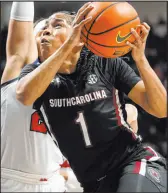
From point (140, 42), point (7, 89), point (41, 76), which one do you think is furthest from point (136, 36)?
point (7, 89)

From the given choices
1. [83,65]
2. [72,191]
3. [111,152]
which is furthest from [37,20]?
[72,191]

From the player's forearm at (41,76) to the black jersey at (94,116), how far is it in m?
0.07

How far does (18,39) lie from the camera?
52.2 inches

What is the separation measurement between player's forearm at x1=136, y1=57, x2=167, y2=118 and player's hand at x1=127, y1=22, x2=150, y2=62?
17 mm

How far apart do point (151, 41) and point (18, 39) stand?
1.37 feet

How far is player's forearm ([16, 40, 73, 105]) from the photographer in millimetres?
1023

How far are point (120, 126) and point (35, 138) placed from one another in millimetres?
382

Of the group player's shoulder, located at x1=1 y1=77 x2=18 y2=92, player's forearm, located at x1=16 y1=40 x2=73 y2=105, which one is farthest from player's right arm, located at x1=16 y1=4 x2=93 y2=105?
player's shoulder, located at x1=1 y1=77 x2=18 y2=92

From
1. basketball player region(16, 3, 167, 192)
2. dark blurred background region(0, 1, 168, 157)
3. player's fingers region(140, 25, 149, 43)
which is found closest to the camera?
player's fingers region(140, 25, 149, 43)

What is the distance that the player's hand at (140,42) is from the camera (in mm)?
1007

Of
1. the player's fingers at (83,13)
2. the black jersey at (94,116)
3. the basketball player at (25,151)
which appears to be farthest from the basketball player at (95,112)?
the basketball player at (25,151)

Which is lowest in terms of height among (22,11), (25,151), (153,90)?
(25,151)

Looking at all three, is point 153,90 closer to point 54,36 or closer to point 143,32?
point 143,32

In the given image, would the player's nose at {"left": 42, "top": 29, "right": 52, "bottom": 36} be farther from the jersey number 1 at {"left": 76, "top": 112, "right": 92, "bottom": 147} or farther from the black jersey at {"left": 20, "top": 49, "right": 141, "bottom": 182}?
the jersey number 1 at {"left": 76, "top": 112, "right": 92, "bottom": 147}
